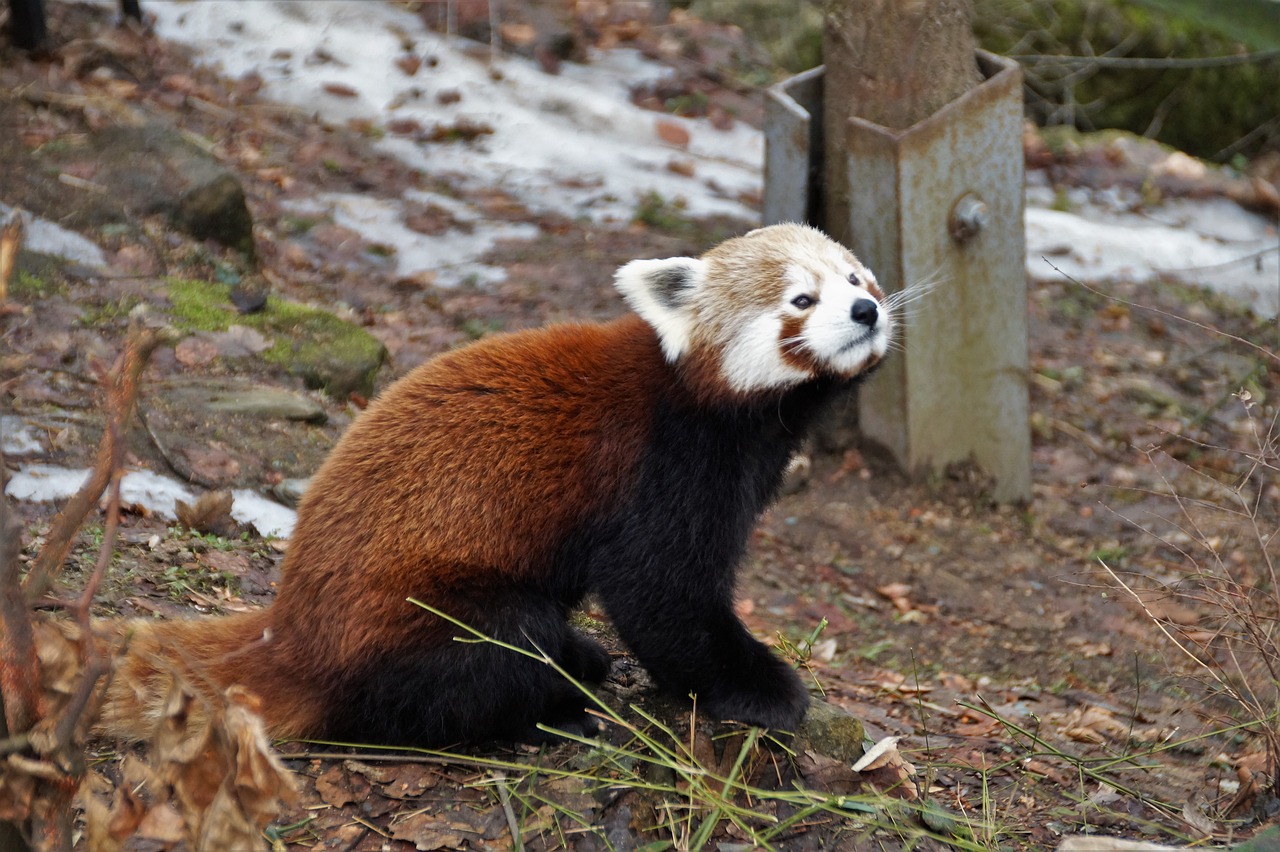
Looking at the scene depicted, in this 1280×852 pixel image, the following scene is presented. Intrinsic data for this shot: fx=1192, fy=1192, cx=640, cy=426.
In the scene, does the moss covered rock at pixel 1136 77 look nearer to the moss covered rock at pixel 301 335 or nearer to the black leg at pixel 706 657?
the moss covered rock at pixel 301 335

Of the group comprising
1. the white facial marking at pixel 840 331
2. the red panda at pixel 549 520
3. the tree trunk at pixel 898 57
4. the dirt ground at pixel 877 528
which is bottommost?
the dirt ground at pixel 877 528

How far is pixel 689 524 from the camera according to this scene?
3045mm

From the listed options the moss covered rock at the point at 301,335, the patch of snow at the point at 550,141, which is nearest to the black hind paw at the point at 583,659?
the moss covered rock at the point at 301,335

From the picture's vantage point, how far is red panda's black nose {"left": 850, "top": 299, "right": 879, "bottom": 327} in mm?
3184

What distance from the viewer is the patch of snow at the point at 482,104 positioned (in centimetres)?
801

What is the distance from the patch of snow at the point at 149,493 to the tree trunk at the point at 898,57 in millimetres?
2832

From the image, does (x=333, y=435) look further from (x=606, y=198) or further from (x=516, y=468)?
(x=606, y=198)

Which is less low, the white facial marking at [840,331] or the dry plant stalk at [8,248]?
the dry plant stalk at [8,248]

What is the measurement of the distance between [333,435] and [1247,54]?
26.6ft

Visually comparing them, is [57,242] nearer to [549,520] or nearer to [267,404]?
[267,404]

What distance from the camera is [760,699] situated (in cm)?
307

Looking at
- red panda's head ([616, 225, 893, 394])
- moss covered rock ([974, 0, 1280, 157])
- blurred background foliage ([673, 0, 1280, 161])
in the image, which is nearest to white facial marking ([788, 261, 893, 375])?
red panda's head ([616, 225, 893, 394])

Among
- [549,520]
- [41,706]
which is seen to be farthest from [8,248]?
[549,520]

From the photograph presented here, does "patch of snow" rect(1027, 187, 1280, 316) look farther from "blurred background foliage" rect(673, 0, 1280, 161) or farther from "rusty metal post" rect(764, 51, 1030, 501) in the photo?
"rusty metal post" rect(764, 51, 1030, 501)
